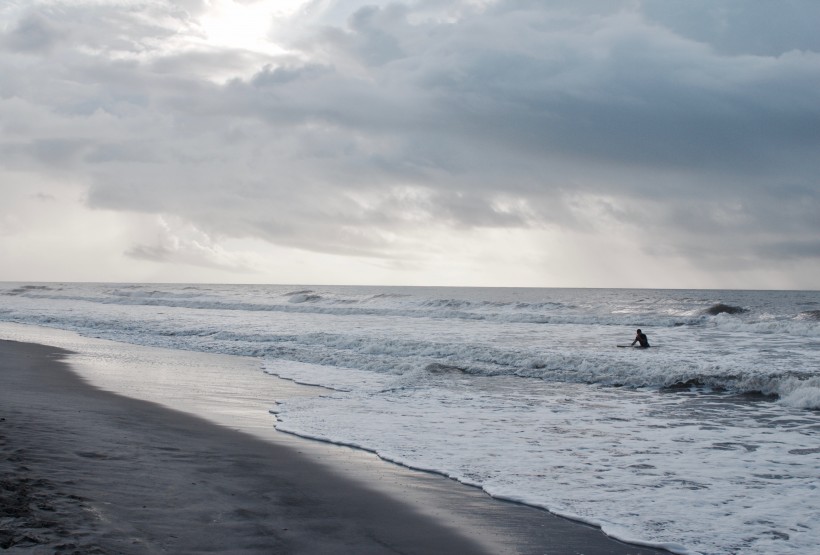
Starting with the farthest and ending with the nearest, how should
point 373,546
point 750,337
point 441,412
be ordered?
point 750,337 < point 441,412 < point 373,546

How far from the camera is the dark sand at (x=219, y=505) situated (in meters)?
5.13

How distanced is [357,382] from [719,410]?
331 inches

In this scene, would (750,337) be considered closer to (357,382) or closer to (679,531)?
(357,382)

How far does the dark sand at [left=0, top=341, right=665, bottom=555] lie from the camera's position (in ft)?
16.8

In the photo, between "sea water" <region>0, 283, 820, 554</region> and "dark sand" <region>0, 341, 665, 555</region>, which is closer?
"dark sand" <region>0, 341, 665, 555</region>

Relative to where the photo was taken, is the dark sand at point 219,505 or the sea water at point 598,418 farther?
the sea water at point 598,418

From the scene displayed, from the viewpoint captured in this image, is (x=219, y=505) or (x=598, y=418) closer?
(x=219, y=505)

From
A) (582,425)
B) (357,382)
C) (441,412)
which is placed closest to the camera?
(582,425)

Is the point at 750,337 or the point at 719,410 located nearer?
the point at 719,410

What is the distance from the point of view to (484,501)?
711 centimetres

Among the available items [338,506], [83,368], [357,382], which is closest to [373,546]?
[338,506]

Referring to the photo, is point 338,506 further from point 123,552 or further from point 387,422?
point 387,422

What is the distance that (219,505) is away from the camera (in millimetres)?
6184

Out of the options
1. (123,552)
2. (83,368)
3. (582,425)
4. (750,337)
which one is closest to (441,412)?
(582,425)
